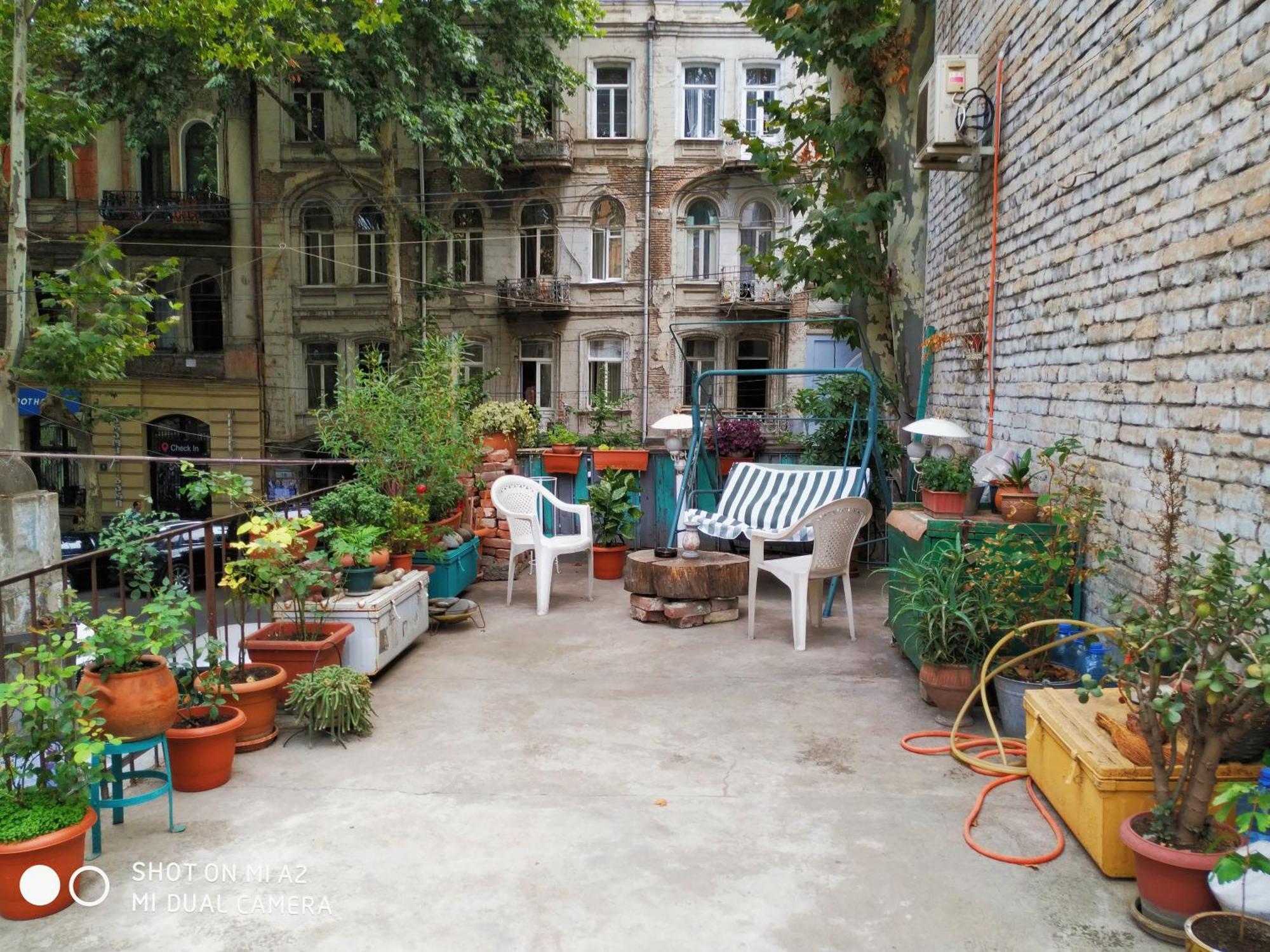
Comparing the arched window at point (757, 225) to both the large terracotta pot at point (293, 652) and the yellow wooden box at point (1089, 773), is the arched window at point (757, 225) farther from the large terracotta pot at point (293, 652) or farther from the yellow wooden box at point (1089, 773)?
the yellow wooden box at point (1089, 773)

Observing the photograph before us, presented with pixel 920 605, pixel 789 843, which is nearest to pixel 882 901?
pixel 789 843

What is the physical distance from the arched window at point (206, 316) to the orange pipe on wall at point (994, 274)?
17775mm

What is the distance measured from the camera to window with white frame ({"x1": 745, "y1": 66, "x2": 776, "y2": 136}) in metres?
18.6

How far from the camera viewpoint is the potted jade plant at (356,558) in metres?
5.12

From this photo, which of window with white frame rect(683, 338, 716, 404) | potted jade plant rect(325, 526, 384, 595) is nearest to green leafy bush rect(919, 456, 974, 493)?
potted jade plant rect(325, 526, 384, 595)

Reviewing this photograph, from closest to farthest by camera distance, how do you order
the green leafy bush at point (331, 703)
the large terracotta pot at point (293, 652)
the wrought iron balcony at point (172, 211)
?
the green leafy bush at point (331, 703)
the large terracotta pot at point (293, 652)
the wrought iron balcony at point (172, 211)

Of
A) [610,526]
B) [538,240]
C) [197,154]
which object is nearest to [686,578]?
[610,526]

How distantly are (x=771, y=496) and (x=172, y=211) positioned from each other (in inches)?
659

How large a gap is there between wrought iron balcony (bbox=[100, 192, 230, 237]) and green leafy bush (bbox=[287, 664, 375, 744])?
17.7 meters

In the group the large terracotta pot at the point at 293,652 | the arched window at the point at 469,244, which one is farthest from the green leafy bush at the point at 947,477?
the arched window at the point at 469,244

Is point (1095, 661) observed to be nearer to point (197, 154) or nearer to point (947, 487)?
point (947, 487)

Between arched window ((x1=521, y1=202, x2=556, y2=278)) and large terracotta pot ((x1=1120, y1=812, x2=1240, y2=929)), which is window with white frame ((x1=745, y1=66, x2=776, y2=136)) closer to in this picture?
arched window ((x1=521, y1=202, x2=556, y2=278))

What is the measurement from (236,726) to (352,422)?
365cm

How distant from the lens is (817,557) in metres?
5.96
